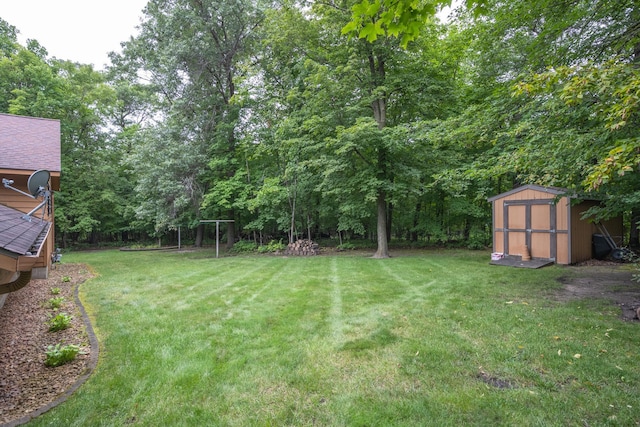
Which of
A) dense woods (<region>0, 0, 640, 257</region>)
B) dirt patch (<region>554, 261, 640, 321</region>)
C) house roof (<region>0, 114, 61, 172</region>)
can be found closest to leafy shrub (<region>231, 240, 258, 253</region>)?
dense woods (<region>0, 0, 640, 257</region>)

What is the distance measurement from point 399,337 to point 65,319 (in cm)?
518

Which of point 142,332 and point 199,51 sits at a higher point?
point 199,51

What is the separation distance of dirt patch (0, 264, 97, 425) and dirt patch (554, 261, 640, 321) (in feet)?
24.3

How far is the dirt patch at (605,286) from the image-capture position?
5.22 meters

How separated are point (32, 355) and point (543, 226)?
41.3 feet

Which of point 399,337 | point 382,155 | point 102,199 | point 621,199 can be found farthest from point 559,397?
point 102,199

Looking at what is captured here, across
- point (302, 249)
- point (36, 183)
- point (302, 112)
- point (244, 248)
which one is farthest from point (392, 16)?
point (244, 248)

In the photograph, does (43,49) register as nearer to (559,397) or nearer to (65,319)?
(65,319)

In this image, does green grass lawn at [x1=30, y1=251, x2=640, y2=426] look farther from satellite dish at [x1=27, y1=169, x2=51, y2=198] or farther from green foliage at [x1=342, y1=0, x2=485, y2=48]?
green foliage at [x1=342, y1=0, x2=485, y2=48]

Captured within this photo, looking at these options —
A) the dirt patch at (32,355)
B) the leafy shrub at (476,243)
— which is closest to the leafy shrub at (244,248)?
the dirt patch at (32,355)

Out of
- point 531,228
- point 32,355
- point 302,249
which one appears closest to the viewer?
point 32,355

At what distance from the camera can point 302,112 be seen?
541 inches

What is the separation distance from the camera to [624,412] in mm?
2484

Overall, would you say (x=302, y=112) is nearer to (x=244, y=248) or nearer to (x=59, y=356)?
(x=244, y=248)
